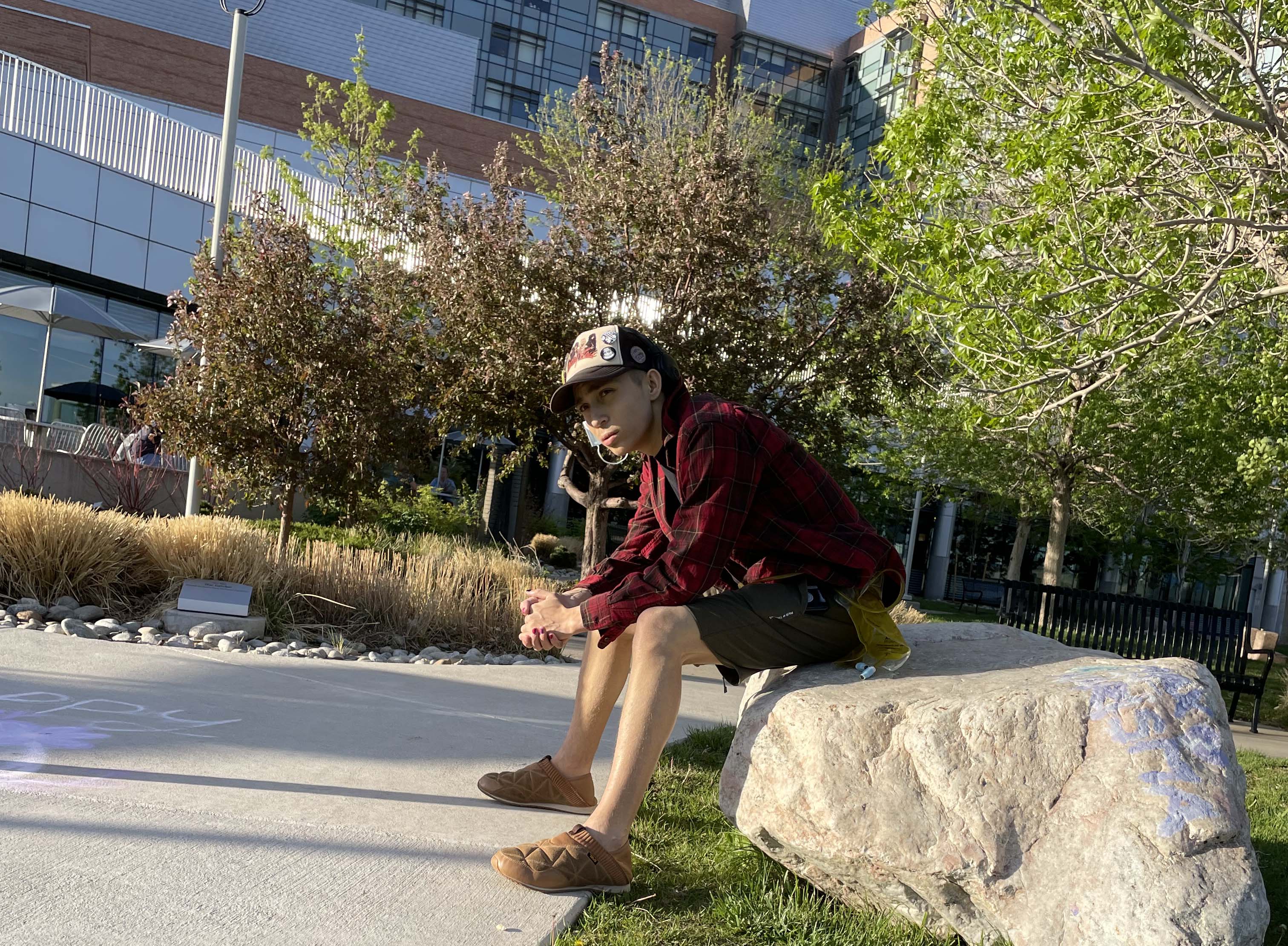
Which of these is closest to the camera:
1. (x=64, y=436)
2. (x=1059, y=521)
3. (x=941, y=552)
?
(x=1059, y=521)

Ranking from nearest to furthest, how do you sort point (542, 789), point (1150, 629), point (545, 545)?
point (542, 789) < point (1150, 629) < point (545, 545)

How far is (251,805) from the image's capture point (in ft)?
10.6

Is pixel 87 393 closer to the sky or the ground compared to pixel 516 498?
closer to the sky

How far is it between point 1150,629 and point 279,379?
7.61m

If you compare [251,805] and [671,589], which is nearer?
[671,589]

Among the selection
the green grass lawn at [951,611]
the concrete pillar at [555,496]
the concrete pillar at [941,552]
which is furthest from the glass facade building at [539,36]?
the green grass lawn at [951,611]

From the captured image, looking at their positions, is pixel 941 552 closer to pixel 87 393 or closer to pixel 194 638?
pixel 87 393

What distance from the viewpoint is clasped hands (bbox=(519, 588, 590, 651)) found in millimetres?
3318

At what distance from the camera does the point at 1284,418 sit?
12.0 metres

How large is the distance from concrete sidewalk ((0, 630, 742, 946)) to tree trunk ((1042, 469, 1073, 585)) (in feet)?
42.0

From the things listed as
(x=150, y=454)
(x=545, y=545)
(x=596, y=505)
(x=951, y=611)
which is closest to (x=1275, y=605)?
(x=951, y=611)

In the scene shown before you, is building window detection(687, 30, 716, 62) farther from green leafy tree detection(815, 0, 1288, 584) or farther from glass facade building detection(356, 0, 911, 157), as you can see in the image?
green leafy tree detection(815, 0, 1288, 584)

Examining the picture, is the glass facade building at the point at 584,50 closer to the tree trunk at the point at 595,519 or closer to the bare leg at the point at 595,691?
the tree trunk at the point at 595,519

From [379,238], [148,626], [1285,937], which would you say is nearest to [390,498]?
[379,238]
